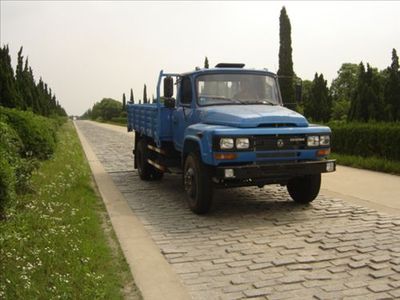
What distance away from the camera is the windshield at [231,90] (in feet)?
26.2

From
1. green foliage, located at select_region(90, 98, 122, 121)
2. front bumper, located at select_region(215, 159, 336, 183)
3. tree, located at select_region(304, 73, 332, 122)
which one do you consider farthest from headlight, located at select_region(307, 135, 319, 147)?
green foliage, located at select_region(90, 98, 122, 121)

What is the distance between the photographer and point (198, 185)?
704 centimetres

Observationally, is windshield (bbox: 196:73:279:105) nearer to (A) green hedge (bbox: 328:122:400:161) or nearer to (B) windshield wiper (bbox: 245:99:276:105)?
(B) windshield wiper (bbox: 245:99:276:105)

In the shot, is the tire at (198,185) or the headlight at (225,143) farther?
the tire at (198,185)

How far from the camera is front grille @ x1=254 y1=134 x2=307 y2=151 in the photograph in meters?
6.72

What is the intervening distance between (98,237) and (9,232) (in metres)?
1.08

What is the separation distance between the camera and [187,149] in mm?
7605

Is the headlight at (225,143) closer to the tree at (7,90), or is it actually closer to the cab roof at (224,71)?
the cab roof at (224,71)

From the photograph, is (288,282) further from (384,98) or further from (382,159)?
(384,98)

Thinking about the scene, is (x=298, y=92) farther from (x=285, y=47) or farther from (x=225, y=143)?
(x=285, y=47)

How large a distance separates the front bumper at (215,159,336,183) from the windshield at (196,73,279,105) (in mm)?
1580

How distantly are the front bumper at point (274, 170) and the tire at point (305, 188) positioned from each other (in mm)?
629

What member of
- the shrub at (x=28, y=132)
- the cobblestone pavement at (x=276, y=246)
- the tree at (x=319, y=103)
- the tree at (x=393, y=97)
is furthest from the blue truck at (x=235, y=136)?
the tree at (x=319, y=103)

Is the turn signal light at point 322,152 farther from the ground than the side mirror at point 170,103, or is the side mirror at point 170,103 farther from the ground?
the side mirror at point 170,103
